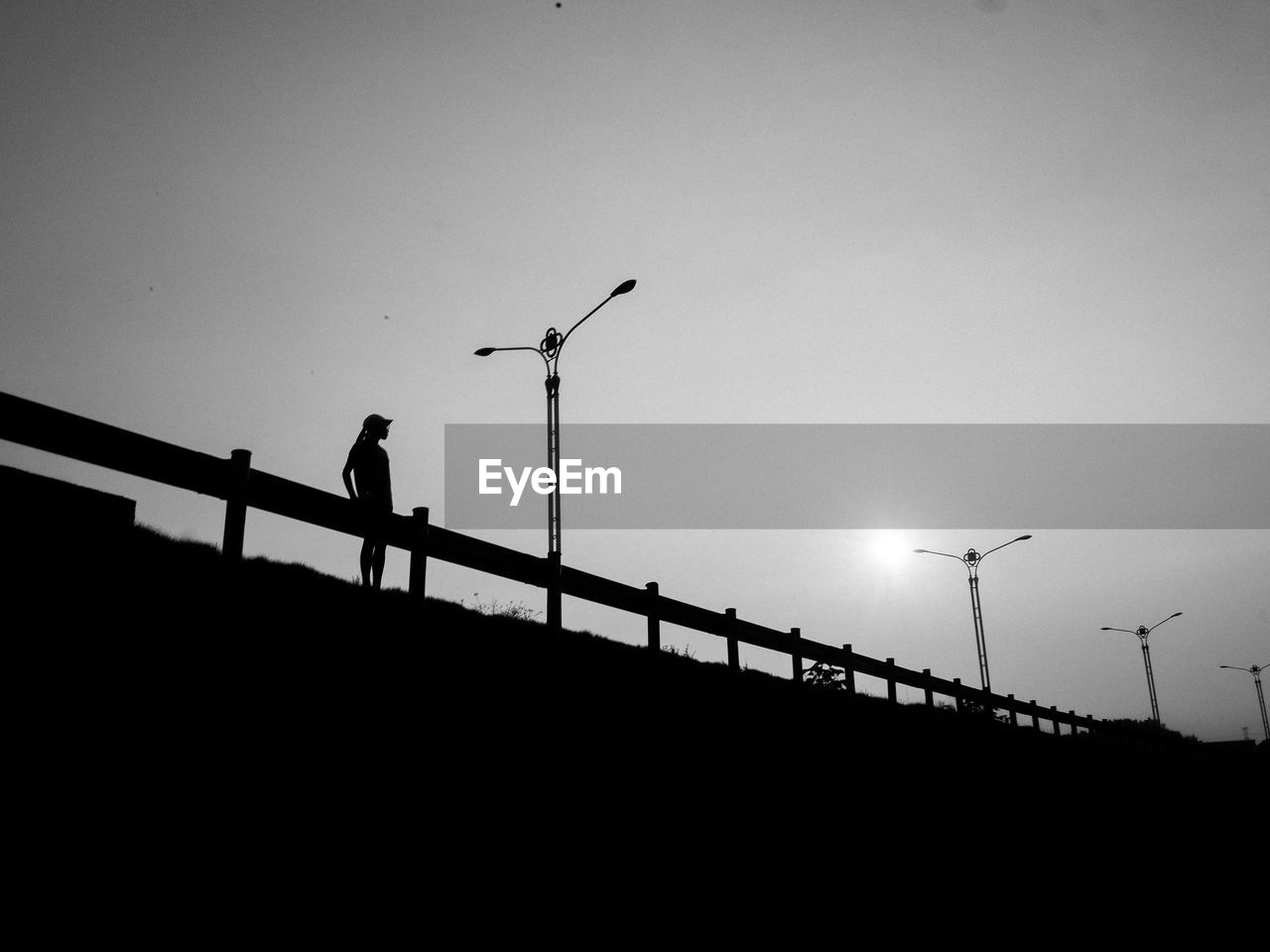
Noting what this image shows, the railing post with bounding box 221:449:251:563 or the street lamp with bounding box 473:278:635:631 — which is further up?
the street lamp with bounding box 473:278:635:631

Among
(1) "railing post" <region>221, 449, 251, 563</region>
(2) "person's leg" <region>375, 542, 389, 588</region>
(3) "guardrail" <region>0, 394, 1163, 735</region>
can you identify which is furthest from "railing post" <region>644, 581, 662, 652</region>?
(1) "railing post" <region>221, 449, 251, 563</region>

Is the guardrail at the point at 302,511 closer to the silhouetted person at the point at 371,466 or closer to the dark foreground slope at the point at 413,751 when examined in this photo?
the dark foreground slope at the point at 413,751

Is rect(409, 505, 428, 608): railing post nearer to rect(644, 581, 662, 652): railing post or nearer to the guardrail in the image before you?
the guardrail

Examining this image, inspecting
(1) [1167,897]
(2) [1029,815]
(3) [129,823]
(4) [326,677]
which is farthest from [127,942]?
(2) [1029,815]

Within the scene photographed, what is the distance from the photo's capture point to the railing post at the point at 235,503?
615 cm

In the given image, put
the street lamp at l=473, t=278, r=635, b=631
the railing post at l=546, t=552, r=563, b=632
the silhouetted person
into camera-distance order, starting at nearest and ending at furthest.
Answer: the railing post at l=546, t=552, r=563, b=632, the silhouetted person, the street lamp at l=473, t=278, r=635, b=631

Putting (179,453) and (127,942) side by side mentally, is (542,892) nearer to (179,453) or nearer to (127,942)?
(127,942)

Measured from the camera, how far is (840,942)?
14.7 ft

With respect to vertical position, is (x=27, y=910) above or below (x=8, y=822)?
below

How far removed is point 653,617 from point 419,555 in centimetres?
381

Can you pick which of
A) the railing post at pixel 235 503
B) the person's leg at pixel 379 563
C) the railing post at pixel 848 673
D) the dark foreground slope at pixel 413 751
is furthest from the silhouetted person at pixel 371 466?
the railing post at pixel 848 673

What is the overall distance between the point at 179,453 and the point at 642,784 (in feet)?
12.9

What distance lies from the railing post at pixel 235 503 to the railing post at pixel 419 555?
1597 mm

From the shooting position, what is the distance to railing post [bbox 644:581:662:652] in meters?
10.4
